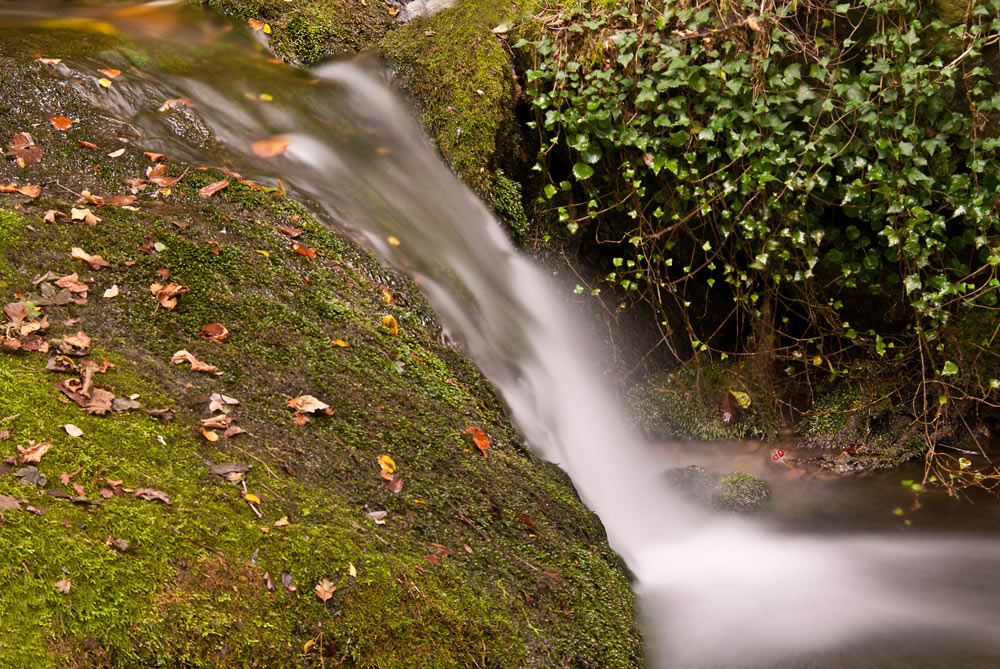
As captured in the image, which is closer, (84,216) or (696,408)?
(84,216)

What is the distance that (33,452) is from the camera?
2.18 metres

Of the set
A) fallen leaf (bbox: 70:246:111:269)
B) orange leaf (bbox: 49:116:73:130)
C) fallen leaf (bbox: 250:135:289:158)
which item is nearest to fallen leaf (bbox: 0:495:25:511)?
fallen leaf (bbox: 70:246:111:269)

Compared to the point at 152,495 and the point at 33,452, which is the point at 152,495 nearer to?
the point at 152,495

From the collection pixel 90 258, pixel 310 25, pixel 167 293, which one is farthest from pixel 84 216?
pixel 310 25

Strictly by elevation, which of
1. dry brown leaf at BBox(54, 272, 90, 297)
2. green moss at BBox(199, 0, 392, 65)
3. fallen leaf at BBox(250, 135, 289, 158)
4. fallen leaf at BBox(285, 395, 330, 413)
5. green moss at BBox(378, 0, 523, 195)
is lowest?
dry brown leaf at BBox(54, 272, 90, 297)

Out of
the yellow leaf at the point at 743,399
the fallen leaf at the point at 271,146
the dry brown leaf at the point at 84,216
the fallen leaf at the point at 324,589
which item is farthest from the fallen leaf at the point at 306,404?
the yellow leaf at the point at 743,399

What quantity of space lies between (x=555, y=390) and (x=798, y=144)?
6.54 feet

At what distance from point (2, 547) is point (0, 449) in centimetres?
38

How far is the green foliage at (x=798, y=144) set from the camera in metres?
4.25

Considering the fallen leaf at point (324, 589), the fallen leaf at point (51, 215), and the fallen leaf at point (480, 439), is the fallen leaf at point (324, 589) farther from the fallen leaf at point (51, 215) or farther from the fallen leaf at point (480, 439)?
the fallen leaf at point (51, 215)

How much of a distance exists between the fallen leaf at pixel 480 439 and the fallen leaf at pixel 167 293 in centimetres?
133

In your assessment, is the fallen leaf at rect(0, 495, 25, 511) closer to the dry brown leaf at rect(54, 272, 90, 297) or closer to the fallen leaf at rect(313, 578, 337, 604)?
the fallen leaf at rect(313, 578, 337, 604)

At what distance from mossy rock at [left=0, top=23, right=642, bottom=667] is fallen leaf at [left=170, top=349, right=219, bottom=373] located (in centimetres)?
3

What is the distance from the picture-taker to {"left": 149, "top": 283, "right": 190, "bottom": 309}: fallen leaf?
308 cm
